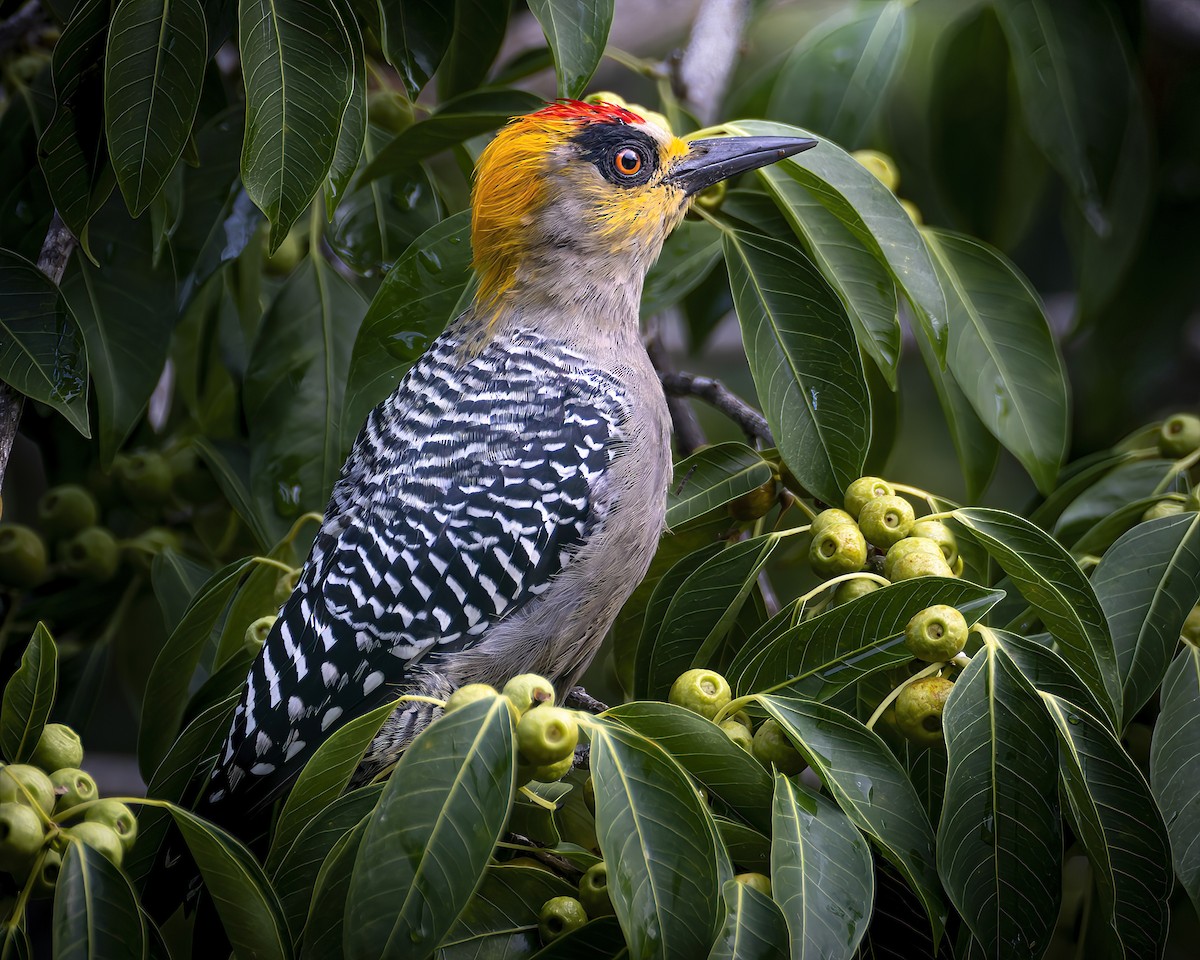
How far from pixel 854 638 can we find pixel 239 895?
4.10 feet

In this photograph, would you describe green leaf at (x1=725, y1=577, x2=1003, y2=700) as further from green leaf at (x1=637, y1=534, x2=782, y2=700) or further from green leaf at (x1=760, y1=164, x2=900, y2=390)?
green leaf at (x1=760, y1=164, x2=900, y2=390)

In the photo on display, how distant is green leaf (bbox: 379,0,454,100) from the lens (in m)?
2.69

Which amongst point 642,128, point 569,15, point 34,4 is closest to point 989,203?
point 642,128

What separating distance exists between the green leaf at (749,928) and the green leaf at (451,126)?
84.1 inches

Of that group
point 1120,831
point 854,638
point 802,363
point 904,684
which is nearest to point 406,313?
point 802,363

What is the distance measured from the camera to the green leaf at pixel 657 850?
5.89 ft

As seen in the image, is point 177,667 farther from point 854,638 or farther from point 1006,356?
point 1006,356

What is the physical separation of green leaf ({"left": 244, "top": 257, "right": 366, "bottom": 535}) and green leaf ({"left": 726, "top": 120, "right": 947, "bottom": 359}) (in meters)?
1.52

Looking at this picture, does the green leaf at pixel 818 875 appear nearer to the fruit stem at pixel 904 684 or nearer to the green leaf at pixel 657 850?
the green leaf at pixel 657 850

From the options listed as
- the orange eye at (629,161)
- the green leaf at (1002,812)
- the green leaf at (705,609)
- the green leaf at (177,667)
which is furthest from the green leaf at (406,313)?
the green leaf at (1002,812)

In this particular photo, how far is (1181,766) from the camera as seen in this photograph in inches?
92.3

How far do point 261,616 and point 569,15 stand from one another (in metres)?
1.82

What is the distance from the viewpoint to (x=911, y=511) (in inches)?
97.8

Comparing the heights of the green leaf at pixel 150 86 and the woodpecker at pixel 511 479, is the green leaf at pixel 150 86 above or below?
above
